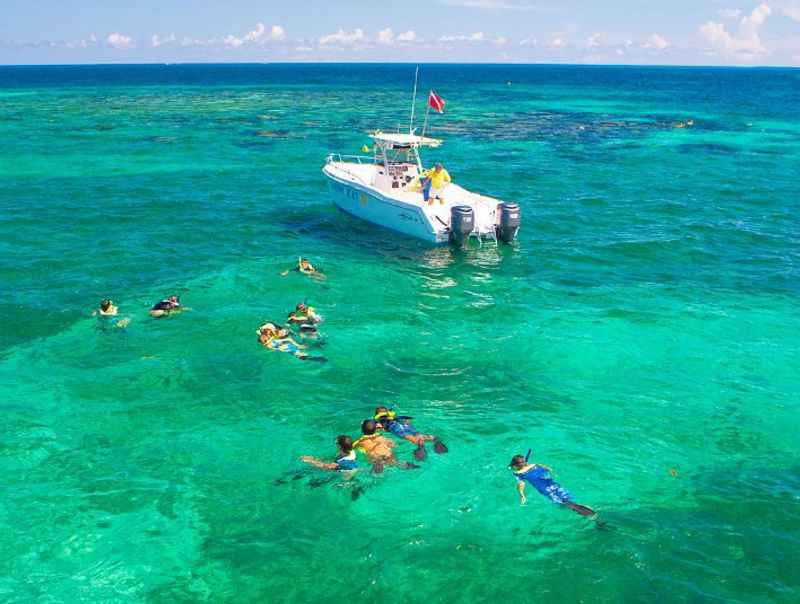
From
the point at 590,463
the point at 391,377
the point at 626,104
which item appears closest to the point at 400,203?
the point at 391,377

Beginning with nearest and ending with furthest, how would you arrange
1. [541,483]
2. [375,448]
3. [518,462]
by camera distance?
[541,483] → [518,462] → [375,448]

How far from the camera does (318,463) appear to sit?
13289 millimetres

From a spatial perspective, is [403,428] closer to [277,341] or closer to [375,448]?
[375,448]

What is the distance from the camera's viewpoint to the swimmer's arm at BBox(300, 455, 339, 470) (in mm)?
13109

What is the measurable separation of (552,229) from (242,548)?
23.3 meters

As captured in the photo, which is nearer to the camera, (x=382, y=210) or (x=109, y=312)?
(x=109, y=312)

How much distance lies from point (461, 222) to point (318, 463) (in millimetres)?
14255

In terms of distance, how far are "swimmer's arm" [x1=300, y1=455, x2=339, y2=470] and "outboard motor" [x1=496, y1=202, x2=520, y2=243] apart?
15807 millimetres

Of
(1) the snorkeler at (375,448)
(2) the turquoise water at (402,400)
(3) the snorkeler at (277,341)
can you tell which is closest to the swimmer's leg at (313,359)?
(3) the snorkeler at (277,341)

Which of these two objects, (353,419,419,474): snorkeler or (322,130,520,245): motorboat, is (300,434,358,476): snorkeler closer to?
(353,419,419,474): snorkeler

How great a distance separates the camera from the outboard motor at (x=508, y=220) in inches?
1036

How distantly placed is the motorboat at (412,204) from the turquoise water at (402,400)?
35.6 inches

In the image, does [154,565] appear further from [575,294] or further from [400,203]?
[400,203]

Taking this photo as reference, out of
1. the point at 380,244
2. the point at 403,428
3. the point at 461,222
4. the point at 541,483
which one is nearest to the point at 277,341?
the point at 403,428
